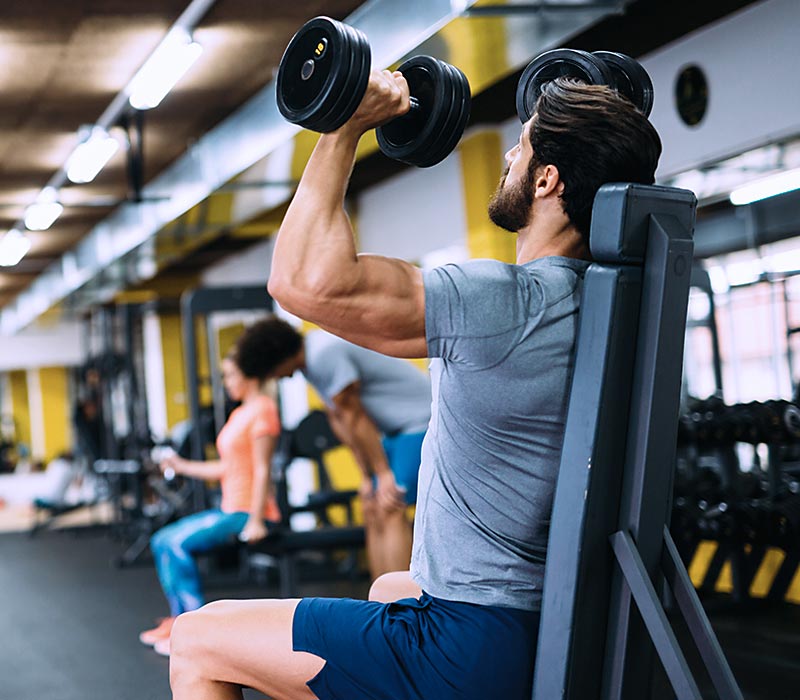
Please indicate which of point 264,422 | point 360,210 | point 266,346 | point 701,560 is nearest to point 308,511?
point 264,422

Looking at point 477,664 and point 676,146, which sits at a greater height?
point 676,146

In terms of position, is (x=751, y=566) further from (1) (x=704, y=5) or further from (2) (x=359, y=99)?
(2) (x=359, y=99)

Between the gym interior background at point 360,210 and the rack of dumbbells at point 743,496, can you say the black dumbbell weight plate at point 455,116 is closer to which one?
the gym interior background at point 360,210

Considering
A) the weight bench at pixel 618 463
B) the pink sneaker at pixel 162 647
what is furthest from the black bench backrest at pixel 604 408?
the pink sneaker at pixel 162 647

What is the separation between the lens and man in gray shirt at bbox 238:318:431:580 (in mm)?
3305

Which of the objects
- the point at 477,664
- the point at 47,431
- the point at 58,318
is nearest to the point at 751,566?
the point at 477,664

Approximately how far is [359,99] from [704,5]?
3.27 m

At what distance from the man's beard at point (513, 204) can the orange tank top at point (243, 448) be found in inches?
98.7

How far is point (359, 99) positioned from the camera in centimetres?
116

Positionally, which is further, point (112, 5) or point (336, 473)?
point (336, 473)

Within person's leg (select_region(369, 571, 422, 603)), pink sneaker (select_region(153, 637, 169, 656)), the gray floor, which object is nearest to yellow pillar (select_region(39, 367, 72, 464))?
the gray floor

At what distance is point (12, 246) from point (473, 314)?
8310 mm

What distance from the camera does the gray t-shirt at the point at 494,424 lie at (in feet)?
3.80

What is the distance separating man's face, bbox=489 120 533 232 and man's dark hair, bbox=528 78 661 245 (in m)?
0.01
